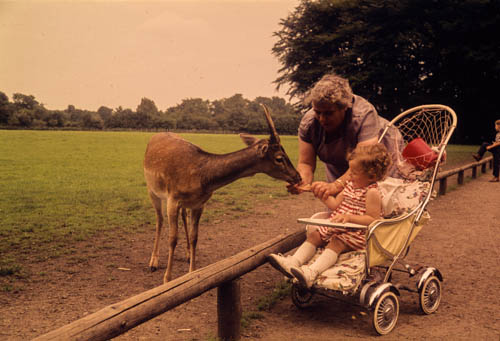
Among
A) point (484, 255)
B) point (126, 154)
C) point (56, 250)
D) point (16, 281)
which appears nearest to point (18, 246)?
point (56, 250)

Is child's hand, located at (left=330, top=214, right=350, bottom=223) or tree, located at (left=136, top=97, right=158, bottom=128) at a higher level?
tree, located at (left=136, top=97, right=158, bottom=128)

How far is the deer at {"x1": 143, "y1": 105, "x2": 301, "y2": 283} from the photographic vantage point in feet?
12.9

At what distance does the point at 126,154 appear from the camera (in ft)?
66.3

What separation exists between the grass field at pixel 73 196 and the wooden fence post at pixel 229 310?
297cm

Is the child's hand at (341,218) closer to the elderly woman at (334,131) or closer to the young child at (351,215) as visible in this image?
the young child at (351,215)

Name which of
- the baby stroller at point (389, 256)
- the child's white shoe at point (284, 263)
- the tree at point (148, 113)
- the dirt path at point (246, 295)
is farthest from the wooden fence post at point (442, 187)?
A: the child's white shoe at point (284, 263)

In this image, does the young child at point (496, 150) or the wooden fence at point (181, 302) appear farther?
the young child at point (496, 150)

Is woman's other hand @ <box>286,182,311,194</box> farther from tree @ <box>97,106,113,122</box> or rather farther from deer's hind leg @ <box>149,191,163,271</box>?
tree @ <box>97,106,113,122</box>

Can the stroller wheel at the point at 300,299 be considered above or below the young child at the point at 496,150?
below

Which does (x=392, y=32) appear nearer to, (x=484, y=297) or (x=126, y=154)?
(x=126, y=154)

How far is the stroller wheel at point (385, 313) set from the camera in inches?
131

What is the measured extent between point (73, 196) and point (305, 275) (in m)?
8.23

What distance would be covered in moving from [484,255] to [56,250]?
5759 mm

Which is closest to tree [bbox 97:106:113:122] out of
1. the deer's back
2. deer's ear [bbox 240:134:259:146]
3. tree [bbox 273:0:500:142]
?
the deer's back
